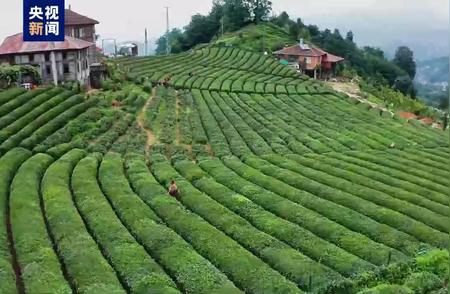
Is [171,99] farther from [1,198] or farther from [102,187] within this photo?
[1,198]

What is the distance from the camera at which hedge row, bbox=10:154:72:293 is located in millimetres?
21531

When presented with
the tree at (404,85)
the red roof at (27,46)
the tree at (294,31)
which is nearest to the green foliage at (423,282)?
the red roof at (27,46)

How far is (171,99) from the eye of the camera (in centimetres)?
5972

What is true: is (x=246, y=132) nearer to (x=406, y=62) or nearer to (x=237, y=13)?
(x=237, y=13)

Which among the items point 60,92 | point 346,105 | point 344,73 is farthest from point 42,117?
point 344,73

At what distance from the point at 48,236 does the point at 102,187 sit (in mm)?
7591

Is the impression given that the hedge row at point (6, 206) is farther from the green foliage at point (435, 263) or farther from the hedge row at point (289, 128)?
the hedge row at point (289, 128)

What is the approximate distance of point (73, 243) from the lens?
81.7 feet

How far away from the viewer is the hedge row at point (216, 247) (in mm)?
22359

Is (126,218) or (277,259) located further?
(126,218)

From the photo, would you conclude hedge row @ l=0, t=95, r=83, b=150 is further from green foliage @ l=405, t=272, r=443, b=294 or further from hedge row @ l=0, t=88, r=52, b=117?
green foliage @ l=405, t=272, r=443, b=294

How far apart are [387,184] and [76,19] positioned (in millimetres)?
54047

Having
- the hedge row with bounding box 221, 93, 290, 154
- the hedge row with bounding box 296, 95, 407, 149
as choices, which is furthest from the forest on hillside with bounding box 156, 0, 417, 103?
the hedge row with bounding box 221, 93, 290, 154

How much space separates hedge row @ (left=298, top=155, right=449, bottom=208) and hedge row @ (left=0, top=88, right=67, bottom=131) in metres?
20.1
